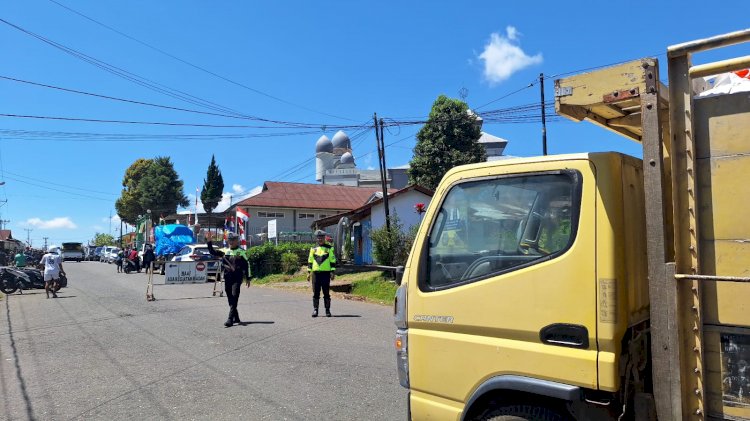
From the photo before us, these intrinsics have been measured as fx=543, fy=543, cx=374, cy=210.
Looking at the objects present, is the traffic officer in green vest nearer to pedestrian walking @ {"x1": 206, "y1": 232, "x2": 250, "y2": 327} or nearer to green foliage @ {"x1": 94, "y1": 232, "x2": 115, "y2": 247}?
pedestrian walking @ {"x1": 206, "y1": 232, "x2": 250, "y2": 327}

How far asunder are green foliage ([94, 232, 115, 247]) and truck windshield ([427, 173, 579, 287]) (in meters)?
119

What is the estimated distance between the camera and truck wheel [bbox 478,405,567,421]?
288 centimetres

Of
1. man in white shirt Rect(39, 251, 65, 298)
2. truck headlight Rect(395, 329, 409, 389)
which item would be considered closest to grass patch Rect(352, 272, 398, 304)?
man in white shirt Rect(39, 251, 65, 298)

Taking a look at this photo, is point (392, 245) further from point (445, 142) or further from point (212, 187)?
point (212, 187)

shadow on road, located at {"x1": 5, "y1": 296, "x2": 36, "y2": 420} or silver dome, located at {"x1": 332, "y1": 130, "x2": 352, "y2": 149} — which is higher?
silver dome, located at {"x1": 332, "y1": 130, "x2": 352, "y2": 149}

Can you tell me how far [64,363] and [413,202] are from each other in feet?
64.9

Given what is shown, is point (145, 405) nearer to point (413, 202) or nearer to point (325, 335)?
point (325, 335)

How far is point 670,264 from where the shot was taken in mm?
2518

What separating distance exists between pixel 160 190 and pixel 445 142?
42462 millimetres

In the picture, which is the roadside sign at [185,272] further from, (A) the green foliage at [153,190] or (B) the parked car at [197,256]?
(A) the green foliage at [153,190]

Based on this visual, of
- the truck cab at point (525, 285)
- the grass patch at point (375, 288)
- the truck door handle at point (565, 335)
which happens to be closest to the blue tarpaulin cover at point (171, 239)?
the grass patch at point (375, 288)

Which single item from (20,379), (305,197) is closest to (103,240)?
→ (305,197)

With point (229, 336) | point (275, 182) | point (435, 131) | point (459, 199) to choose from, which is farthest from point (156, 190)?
point (459, 199)

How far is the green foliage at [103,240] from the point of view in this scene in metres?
113
